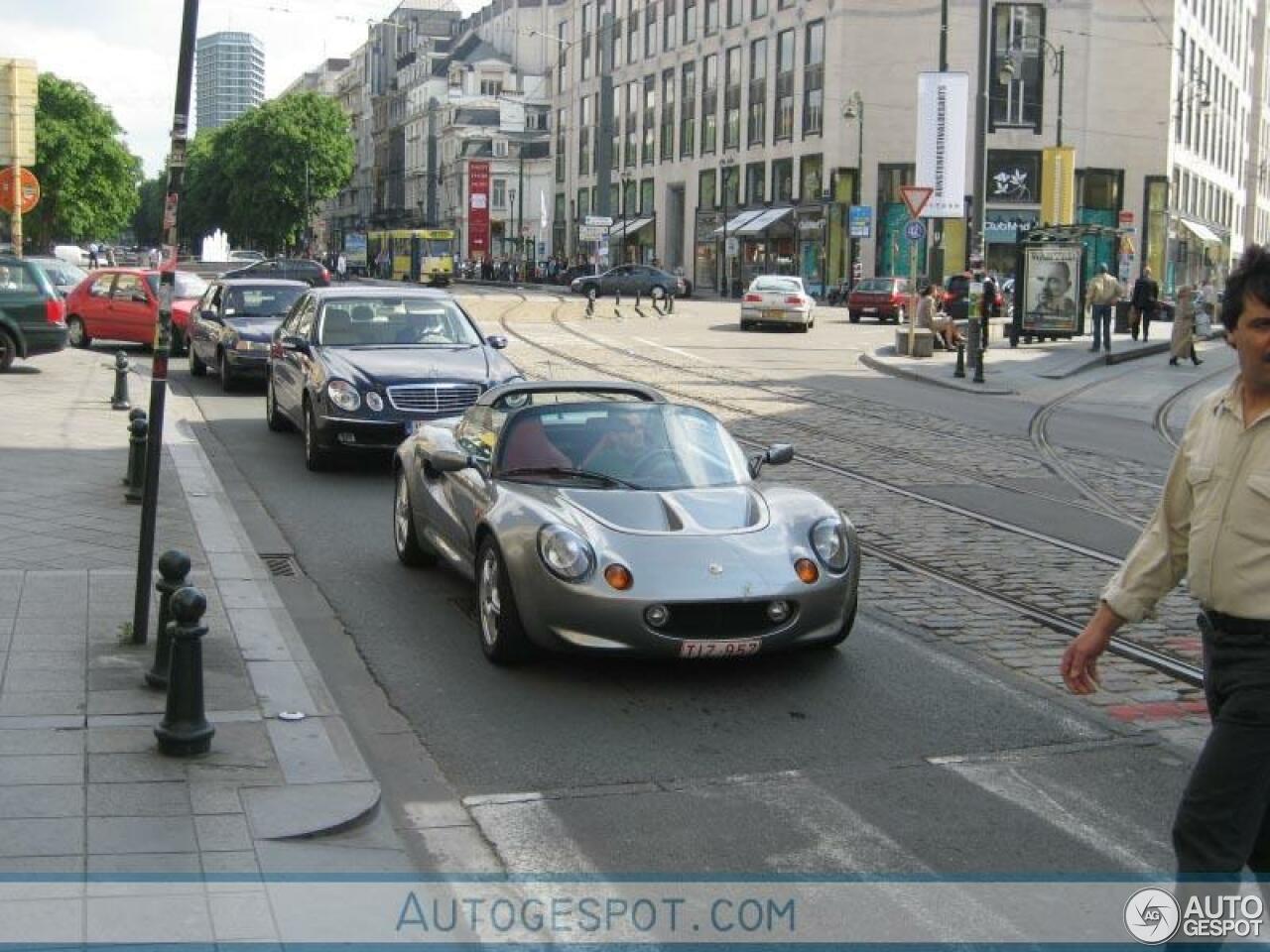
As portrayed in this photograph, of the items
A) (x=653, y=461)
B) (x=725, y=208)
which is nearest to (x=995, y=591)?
(x=653, y=461)

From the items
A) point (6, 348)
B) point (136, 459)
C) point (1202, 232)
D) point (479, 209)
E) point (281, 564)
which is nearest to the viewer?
point (281, 564)

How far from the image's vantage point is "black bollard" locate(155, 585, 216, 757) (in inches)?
233

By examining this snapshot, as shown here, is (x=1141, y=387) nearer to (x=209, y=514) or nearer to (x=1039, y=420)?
(x=1039, y=420)

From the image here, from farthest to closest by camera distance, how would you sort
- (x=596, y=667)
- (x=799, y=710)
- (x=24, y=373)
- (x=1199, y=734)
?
(x=24, y=373) < (x=596, y=667) < (x=799, y=710) < (x=1199, y=734)

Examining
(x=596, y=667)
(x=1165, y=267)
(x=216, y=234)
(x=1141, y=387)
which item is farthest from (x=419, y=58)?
(x=596, y=667)

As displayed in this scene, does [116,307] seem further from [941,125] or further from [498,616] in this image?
[498,616]

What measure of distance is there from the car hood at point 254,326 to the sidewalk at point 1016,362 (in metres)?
10.6

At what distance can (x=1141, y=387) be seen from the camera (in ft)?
88.6

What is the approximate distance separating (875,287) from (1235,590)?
45.2 m

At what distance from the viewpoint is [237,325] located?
883 inches

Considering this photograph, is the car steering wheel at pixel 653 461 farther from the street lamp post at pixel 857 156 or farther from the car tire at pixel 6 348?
the street lamp post at pixel 857 156

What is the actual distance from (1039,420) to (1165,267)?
160ft

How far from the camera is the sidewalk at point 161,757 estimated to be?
4.85 metres

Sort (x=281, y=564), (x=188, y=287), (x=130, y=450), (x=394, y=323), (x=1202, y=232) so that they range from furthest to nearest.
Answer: (x=1202, y=232) < (x=188, y=287) < (x=394, y=323) < (x=130, y=450) < (x=281, y=564)
